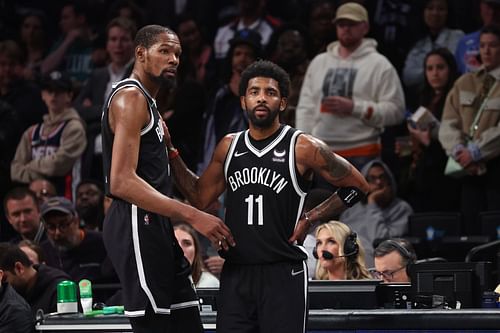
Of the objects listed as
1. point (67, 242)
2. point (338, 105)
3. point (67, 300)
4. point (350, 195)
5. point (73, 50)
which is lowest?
point (67, 300)

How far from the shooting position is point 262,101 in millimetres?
6305

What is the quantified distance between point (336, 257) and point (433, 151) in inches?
114

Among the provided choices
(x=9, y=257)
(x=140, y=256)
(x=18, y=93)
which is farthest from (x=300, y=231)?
(x=18, y=93)

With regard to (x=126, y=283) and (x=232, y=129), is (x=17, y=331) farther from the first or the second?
(x=232, y=129)

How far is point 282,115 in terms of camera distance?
11.4m

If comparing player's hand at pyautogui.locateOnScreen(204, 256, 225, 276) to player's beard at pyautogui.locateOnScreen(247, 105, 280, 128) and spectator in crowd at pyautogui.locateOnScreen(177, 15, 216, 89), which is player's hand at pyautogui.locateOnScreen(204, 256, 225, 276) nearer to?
spectator in crowd at pyautogui.locateOnScreen(177, 15, 216, 89)

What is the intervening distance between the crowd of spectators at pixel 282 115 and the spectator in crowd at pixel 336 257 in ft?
2.46

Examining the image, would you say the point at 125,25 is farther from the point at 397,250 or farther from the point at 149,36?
the point at 149,36

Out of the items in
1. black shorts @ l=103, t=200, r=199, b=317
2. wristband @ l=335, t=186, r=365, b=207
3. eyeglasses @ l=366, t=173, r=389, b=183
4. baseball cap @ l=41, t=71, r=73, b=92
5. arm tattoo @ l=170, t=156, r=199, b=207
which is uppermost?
baseball cap @ l=41, t=71, r=73, b=92

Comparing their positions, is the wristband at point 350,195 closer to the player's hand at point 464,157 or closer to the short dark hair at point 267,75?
the short dark hair at point 267,75

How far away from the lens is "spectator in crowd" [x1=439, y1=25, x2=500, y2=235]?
10.4 m

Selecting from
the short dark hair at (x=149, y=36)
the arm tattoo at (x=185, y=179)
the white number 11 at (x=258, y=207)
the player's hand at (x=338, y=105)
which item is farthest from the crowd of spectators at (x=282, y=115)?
the short dark hair at (x=149, y=36)

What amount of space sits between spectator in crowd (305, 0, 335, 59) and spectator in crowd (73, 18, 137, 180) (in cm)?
191

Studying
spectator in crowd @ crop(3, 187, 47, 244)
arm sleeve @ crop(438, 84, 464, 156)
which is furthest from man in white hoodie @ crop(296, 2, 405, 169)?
spectator in crowd @ crop(3, 187, 47, 244)
